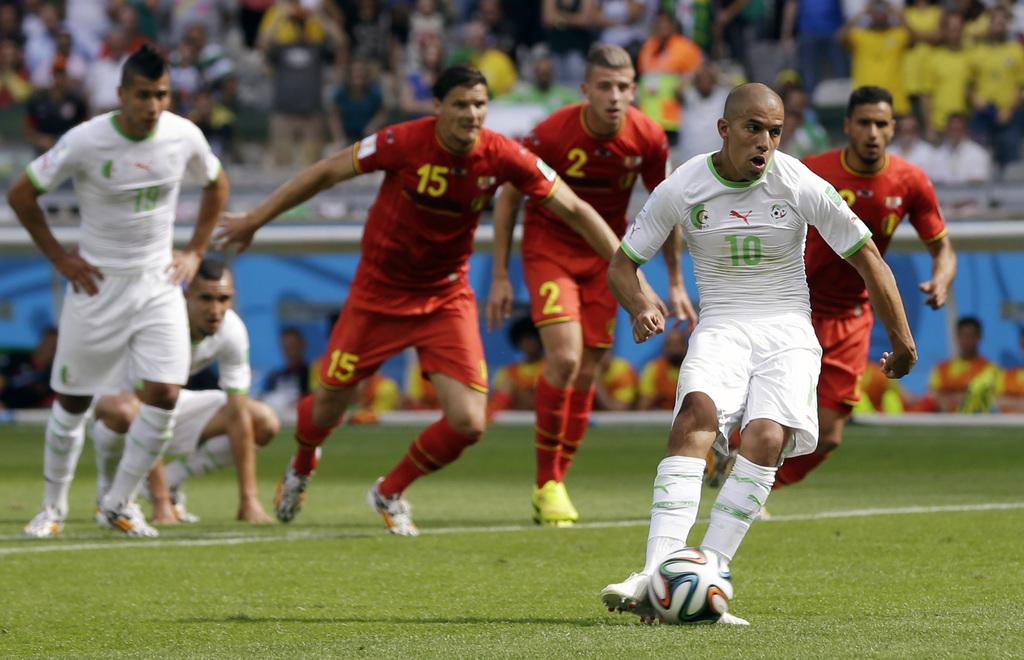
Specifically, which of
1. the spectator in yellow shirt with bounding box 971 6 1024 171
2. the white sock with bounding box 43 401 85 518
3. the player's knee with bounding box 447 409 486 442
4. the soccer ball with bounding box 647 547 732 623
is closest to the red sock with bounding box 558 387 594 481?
the player's knee with bounding box 447 409 486 442

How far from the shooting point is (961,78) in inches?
799

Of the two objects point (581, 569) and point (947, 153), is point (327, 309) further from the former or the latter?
point (581, 569)

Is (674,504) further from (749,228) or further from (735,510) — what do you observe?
(749,228)

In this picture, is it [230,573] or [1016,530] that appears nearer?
[230,573]

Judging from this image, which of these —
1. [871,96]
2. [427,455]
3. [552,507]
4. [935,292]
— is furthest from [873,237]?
[427,455]

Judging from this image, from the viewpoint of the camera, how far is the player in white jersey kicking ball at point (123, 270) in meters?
9.78

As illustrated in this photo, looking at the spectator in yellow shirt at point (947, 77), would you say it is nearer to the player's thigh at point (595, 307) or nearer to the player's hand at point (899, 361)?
the player's thigh at point (595, 307)

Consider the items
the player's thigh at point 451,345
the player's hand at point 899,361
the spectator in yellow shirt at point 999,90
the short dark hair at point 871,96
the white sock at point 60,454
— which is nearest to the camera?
the player's hand at point 899,361

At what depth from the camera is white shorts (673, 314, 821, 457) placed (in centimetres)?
661

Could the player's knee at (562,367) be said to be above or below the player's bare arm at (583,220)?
below

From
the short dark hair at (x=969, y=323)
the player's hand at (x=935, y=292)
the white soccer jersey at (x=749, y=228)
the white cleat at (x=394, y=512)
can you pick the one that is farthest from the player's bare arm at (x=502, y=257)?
the short dark hair at (x=969, y=323)

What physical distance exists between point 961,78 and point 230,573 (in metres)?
14.3

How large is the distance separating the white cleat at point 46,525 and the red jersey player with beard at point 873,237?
4.10 meters

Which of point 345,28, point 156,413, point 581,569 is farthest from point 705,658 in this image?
point 345,28
